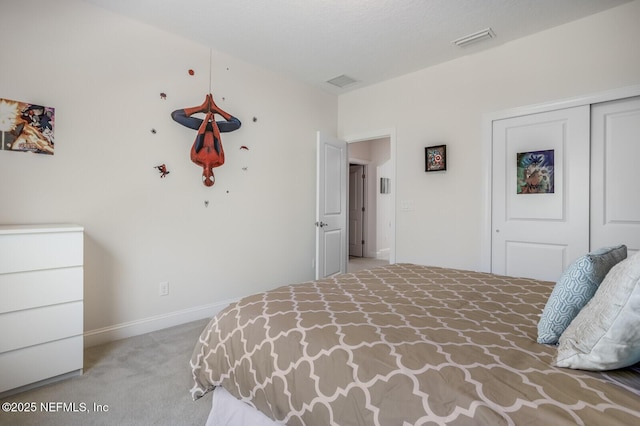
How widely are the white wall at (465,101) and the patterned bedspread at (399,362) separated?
177 cm

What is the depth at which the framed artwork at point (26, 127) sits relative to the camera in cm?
209

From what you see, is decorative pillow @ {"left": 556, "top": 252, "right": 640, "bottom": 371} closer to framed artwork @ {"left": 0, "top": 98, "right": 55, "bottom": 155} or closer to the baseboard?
the baseboard

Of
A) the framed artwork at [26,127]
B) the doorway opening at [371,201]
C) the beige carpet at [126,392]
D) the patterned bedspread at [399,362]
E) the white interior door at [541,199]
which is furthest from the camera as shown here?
the doorway opening at [371,201]

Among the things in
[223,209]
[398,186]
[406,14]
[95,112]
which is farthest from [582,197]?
[95,112]

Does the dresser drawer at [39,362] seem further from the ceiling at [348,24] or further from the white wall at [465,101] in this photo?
the white wall at [465,101]

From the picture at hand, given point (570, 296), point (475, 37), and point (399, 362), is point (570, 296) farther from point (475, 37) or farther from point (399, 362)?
point (475, 37)

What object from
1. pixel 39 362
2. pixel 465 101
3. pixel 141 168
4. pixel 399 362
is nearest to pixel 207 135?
pixel 141 168

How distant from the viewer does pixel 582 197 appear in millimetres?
2652

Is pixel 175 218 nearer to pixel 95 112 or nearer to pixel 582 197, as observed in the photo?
pixel 95 112

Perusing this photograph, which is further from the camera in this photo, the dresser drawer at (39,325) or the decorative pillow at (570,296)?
the dresser drawer at (39,325)

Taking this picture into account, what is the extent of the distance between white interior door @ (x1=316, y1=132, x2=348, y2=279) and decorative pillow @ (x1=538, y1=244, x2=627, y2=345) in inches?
112

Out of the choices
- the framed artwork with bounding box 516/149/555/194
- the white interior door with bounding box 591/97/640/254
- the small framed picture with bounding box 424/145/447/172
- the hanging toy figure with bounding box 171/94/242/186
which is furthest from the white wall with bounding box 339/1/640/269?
the hanging toy figure with bounding box 171/94/242/186

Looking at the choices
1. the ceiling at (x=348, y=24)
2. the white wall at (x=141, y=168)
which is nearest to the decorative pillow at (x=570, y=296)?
the ceiling at (x=348, y=24)

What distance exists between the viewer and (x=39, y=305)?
1.86 metres
